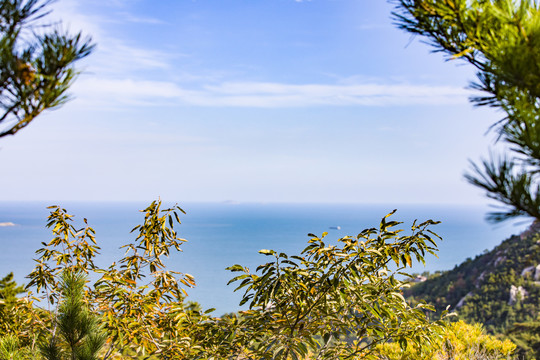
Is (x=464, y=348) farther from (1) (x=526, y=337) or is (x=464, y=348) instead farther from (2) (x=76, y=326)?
(1) (x=526, y=337)

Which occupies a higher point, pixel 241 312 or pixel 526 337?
pixel 241 312

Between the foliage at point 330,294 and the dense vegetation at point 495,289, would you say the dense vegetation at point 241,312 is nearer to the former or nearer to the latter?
the foliage at point 330,294

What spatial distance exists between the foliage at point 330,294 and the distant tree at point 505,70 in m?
0.78

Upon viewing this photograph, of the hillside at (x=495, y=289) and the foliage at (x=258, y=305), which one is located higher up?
the foliage at (x=258, y=305)

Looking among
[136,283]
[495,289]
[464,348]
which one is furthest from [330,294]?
[495,289]

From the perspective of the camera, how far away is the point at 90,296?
110 inches

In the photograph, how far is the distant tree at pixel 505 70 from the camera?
1.41 m

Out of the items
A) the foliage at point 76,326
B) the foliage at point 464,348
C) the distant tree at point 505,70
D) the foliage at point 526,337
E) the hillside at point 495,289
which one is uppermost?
the distant tree at point 505,70

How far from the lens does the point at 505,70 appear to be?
146 centimetres

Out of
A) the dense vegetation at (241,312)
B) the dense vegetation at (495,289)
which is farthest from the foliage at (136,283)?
the dense vegetation at (495,289)

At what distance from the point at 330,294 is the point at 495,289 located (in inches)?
1162

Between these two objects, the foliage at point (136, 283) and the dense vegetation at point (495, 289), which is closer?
the foliage at point (136, 283)

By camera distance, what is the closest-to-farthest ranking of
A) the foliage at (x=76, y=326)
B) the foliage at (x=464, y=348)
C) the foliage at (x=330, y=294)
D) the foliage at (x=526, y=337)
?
the foliage at (x=330, y=294) < the foliage at (x=76, y=326) < the foliage at (x=464, y=348) < the foliage at (x=526, y=337)

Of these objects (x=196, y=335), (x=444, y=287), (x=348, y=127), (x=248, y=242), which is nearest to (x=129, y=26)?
(x=196, y=335)
